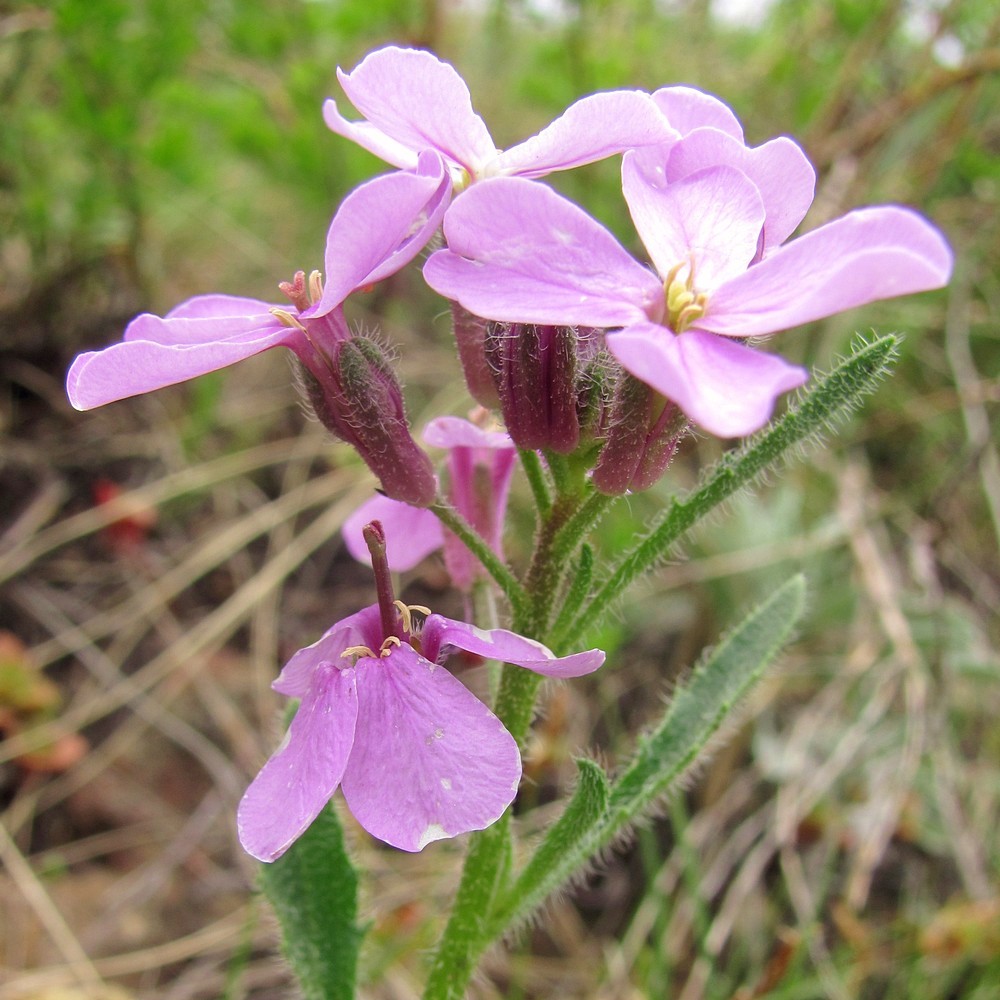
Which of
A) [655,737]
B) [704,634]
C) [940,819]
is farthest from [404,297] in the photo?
[655,737]

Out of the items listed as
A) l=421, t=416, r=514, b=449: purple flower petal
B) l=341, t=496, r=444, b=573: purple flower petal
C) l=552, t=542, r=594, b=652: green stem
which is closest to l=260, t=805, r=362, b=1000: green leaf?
l=341, t=496, r=444, b=573: purple flower petal

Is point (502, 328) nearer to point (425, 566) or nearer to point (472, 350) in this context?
point (472, 350)

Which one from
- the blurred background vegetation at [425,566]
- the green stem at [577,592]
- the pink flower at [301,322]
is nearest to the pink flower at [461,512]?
the green stem at [577,592]

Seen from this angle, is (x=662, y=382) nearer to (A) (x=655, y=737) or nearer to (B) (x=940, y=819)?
(A) (x=655, y=737)

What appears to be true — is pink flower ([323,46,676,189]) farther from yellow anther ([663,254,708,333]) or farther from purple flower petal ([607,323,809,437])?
purple flower petal ([607,323,809,437])

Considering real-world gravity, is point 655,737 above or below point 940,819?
above
